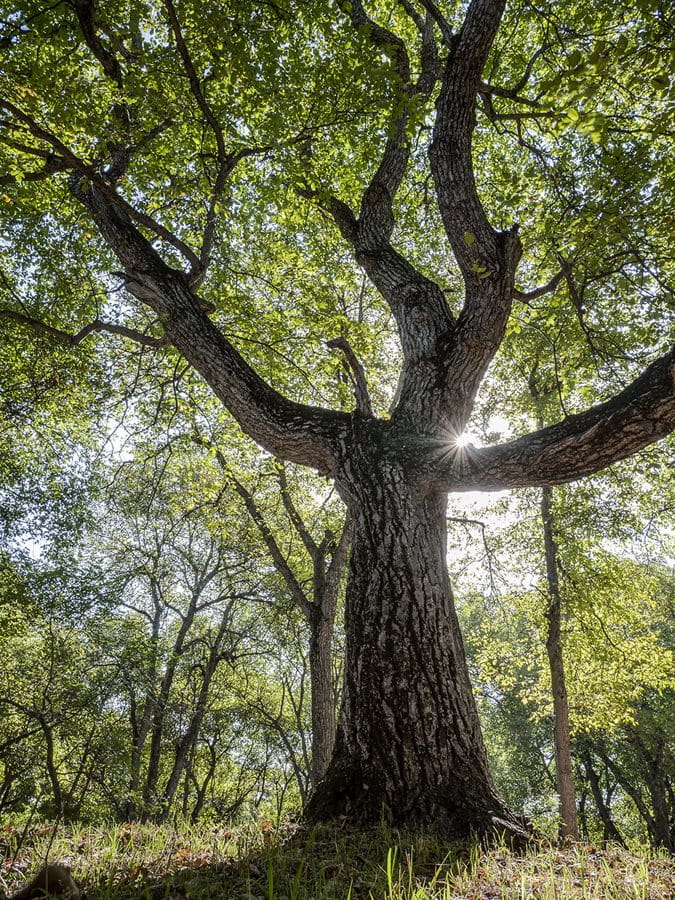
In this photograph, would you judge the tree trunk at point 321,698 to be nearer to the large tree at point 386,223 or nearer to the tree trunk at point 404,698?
the large tree at point 386,223

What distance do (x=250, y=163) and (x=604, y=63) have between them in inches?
216

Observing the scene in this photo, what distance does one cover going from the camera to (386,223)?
5441 mm

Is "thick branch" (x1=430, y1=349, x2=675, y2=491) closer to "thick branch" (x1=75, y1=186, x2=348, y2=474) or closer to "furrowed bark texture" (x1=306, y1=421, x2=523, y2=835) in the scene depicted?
"furrowed bark texture" (x1=306, y1=421, x2=523, y2=835)

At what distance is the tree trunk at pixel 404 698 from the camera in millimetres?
2684

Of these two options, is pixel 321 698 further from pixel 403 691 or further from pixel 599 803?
pixel 599 803

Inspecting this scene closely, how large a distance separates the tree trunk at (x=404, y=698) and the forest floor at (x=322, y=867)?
0.92 ft

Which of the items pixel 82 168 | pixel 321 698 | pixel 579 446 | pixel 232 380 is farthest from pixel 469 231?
pixel 321 698

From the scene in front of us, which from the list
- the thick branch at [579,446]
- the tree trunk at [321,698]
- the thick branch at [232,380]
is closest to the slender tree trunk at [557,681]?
the tree trunk at [321,698]

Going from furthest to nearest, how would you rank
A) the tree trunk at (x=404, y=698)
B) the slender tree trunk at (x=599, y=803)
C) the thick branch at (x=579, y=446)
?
1. the slender tree trunk at (x=599, y=803)
2. the thick branch at (x=579, y=446)
3. the tree trunk at (x=404, y=698)

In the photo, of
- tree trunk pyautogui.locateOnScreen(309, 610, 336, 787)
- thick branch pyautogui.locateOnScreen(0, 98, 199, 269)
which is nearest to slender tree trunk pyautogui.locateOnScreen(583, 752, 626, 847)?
tree trunk pyautogui.locateOnScreen(309, 610, 336, 787)

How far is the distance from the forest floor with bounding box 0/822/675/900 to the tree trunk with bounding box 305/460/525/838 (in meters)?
0.28

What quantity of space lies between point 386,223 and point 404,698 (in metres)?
5.06

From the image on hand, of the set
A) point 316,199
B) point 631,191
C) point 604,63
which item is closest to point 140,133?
point 316,199

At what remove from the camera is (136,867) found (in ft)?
6.46
